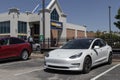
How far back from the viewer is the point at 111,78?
9.72 meters

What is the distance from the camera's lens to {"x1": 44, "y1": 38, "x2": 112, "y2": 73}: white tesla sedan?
34.0 ft

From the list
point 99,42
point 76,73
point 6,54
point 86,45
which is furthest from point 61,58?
point 6,54

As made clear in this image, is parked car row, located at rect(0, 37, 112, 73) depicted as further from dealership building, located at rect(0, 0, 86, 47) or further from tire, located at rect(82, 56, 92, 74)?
dealership building, located at rect(0, 0, 86, 47)

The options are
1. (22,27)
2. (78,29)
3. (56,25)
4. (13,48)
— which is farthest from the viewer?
(78,29)

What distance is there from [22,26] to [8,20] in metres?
3.10

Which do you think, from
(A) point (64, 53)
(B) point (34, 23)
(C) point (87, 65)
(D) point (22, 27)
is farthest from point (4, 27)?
(C) point (87, 65)

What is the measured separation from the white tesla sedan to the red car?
4.18 metres

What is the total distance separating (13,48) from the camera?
15.1m

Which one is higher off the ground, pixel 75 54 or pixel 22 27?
pixel 22 27

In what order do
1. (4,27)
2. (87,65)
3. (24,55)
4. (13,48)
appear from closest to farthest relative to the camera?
1. (87,65)
2. (13,48)
3. (24,55)
4. (4,27)

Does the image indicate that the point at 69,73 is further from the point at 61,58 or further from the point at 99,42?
the point at 99,42

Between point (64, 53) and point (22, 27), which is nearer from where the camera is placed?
point (64, 53)

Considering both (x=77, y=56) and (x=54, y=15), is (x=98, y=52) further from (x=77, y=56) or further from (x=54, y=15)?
(x=54, y=15)

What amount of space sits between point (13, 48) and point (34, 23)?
39374mm
